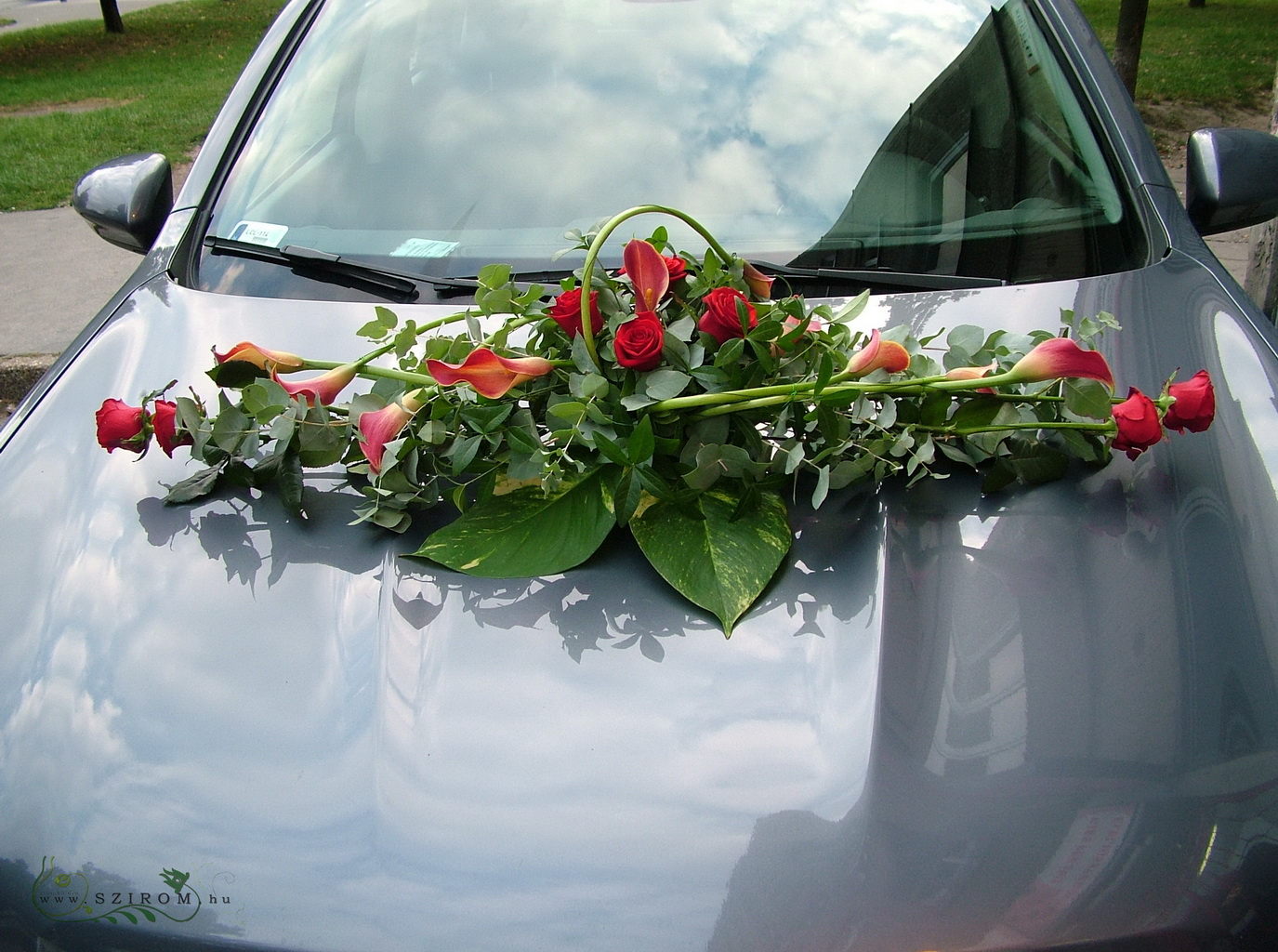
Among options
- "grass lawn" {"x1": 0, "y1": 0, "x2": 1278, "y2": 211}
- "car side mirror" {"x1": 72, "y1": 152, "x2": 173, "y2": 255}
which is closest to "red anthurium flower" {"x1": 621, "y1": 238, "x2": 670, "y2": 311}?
"car side mirror" {"x1": 72, "y1": 152, "x2": 173, "y2": 255}

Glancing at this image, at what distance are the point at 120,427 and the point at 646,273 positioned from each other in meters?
0.75

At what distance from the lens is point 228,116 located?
217cm

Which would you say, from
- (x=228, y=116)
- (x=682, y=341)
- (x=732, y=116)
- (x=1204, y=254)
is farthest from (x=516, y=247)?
(x=1204, y=254)

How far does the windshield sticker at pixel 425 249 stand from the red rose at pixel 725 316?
67cm

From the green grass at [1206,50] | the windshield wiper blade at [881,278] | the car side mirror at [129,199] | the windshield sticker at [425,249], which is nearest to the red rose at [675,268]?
the windshield wiper blade at [881,278]

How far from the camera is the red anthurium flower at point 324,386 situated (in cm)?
142

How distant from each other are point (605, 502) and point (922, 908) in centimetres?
59

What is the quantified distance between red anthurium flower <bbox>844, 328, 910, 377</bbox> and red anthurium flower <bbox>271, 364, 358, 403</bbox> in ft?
2.17

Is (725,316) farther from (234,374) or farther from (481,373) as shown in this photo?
(234,374)

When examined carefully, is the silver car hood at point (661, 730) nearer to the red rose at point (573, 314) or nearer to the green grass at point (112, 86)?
the red rose at point (573, 314)

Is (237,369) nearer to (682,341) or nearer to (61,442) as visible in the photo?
(61,442)

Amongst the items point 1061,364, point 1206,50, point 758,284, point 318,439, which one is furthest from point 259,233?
point 1206,50

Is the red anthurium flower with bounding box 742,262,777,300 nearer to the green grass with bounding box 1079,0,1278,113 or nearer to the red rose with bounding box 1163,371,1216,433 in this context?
the red rose with bounding box 1163,371,1216,433

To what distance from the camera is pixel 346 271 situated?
6.02 feet
